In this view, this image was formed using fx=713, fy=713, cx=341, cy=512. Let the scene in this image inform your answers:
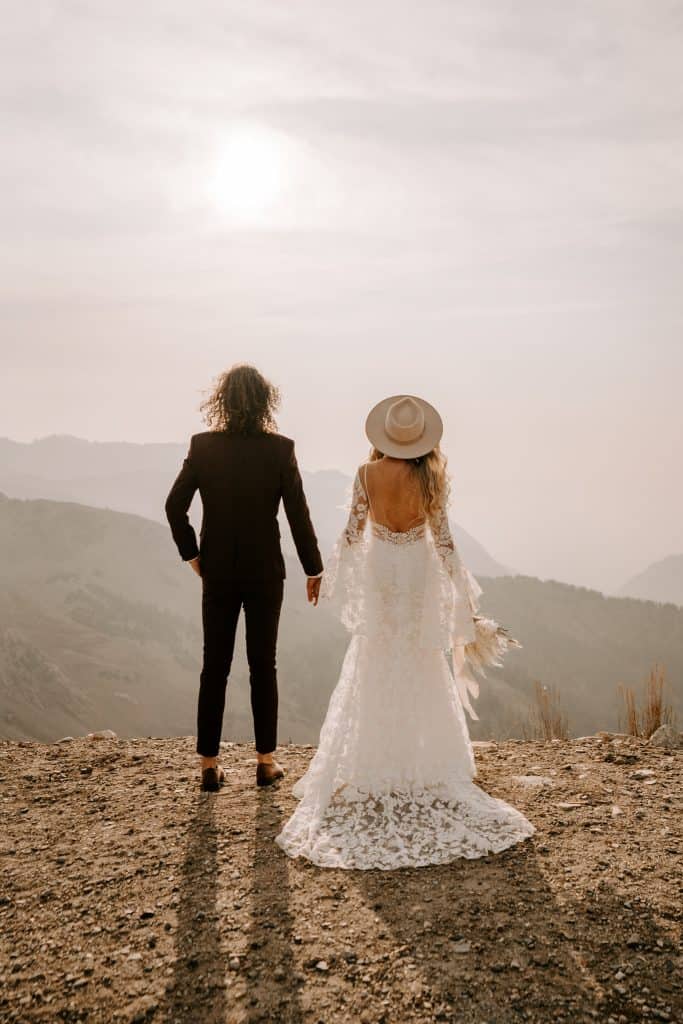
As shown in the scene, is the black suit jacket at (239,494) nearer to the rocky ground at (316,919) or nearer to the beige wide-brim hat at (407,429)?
the beige wide-brim hat at (407,429)

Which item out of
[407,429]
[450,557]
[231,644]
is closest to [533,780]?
[450,557]

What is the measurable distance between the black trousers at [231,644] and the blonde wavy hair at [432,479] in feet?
3.84

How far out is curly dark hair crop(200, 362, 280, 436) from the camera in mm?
4750

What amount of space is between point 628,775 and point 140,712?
41690 millimetres

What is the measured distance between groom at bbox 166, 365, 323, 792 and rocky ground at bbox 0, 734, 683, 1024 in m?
1.00

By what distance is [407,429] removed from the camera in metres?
4.50

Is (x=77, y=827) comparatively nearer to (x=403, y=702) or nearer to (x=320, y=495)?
(x=403, y=702)

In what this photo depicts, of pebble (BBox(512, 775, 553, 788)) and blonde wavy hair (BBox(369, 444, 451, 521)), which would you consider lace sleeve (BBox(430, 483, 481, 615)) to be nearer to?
blonde wavy hair (BBox(369, 444, 451, 521))

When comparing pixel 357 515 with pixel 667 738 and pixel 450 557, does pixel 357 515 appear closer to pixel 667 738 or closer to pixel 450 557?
pixel 450 557

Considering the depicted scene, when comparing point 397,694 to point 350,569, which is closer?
point 397,694

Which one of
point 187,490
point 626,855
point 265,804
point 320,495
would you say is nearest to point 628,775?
point 626,855

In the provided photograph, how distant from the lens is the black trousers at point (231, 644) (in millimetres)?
4855

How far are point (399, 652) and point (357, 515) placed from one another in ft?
3.13

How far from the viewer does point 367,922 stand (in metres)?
3.23
